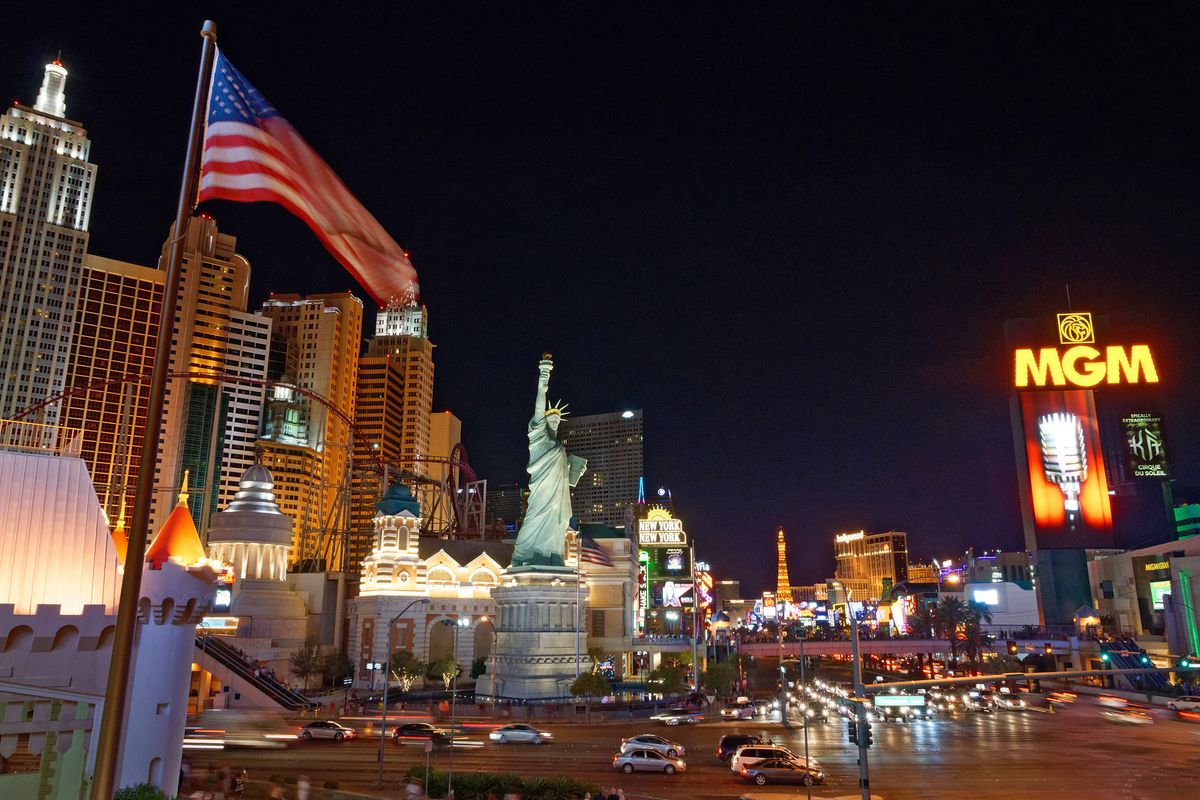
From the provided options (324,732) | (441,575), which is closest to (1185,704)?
(441,575)

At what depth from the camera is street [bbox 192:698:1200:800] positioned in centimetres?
2995

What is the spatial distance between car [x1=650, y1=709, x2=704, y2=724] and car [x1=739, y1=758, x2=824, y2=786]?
20698 mm

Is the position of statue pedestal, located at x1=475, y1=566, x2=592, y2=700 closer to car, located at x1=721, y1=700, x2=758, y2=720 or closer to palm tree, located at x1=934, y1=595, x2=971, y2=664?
car, located at x1=721, y1=700, x2=758, y2=720

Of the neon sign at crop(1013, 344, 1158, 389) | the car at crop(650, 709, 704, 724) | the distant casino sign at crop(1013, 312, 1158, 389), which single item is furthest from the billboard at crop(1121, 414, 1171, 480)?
the car at crop(650, 709, 704, 724)

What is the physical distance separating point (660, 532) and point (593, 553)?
153ft

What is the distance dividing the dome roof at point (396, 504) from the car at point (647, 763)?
4782cm

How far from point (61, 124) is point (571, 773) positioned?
13365 centimetres

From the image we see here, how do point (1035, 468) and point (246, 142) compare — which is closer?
point (246, 142)

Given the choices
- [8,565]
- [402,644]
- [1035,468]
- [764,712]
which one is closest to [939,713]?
[764,712]

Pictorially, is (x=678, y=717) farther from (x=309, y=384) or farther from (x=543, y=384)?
(x=309, y=384)

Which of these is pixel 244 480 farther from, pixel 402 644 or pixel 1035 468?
pixel 1035 468

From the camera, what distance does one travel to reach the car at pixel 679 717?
5141 cm

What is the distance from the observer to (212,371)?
5684 inches

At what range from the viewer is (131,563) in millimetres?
9273
